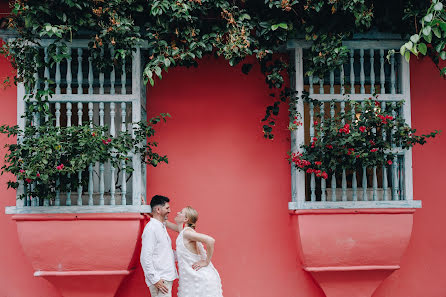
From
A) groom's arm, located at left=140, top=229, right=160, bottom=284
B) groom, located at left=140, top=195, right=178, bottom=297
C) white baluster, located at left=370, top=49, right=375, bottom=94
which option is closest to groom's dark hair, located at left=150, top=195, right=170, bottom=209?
groom, located at left=140, top=195, right=178, bottom=297

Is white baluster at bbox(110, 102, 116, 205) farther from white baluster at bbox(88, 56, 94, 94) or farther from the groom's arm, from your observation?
the groom's arm

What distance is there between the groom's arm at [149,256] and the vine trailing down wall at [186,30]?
0.72 metres

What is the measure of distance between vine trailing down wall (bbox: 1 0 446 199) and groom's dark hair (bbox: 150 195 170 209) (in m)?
0.34

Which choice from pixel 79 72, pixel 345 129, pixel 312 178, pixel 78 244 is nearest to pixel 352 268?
pixel 312 178

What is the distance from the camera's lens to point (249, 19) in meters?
5.18

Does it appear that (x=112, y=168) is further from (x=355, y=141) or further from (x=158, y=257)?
(x=355, y=141)

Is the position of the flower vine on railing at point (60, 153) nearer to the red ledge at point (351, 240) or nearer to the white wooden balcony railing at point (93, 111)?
the white wooden balcony railing at point (93, 111)

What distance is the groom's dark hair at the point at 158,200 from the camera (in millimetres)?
5172

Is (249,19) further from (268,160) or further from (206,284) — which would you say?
(206,284)

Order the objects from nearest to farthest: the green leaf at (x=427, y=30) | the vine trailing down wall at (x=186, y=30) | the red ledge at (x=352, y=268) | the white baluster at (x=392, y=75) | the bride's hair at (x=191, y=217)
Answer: the green leaf at (x=427, y=30) < the vine trailing down wall at (x=186, y=30) < the bride's hair at (x=191, y=217) < the red ledge at (x=352, y=268) < the white baluster at (x=392, y=75)

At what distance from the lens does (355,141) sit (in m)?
5.12

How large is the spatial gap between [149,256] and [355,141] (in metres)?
2.18

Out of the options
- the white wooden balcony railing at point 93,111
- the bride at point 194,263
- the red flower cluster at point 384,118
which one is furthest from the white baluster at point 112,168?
the red flower cluster at point 384,118

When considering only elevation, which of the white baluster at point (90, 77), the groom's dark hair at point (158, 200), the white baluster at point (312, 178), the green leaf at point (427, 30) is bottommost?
the groom's dark hair at point (158, 200)
